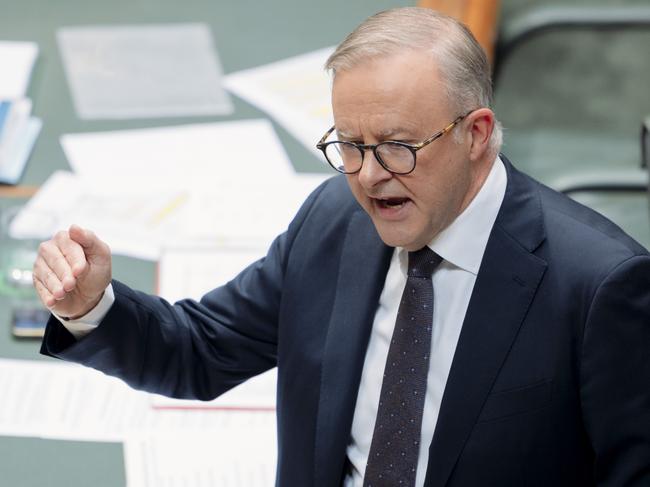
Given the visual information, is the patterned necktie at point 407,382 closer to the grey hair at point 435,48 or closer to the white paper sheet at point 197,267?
the grey hair at point 435,48

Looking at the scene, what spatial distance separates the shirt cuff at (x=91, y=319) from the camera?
69.5 inches

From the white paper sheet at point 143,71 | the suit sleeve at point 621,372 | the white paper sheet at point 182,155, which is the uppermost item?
A: the suit sleeve at point 621,372

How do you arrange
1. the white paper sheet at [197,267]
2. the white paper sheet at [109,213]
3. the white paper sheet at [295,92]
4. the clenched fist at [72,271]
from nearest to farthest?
the clenched fist at [72,271] < the white paper sheet at [197,267] < the white paper sheet at [109,213] < the white paper sheet at [295,92]

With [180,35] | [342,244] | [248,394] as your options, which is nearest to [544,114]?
[180,35]

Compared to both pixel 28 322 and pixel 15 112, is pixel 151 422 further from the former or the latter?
pixel 15 112

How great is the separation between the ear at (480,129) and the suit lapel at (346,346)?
23 cm

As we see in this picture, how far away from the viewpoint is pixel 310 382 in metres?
1.81

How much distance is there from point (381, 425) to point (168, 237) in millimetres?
912

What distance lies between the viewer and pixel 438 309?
173 cm

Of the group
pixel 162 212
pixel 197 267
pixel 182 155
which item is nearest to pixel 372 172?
pixel 197 267

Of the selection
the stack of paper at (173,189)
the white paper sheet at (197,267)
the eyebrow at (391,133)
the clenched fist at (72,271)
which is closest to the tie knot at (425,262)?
the eyebrow at (391,133)

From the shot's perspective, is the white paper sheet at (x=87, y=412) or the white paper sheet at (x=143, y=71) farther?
the white paper sheet at (x=143, y=71)

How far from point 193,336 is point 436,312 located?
0.36 metres

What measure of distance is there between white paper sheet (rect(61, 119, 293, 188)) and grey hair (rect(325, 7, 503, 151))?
1154 mm
